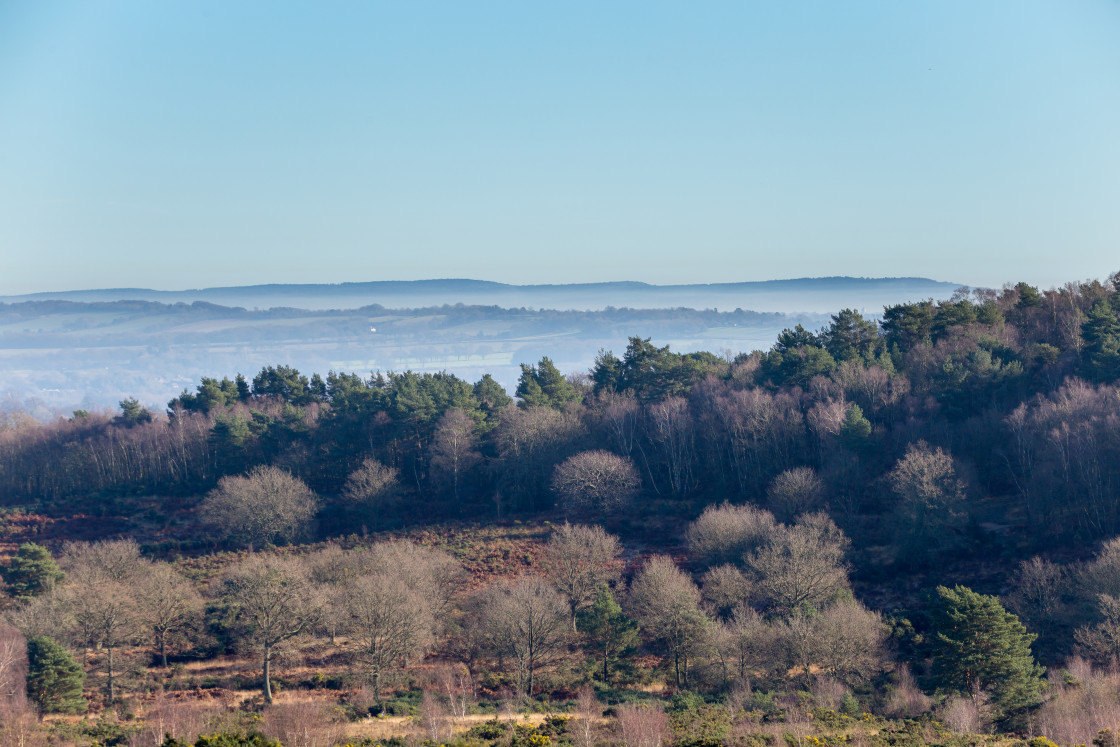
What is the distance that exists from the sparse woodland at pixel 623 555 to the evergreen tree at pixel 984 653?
0.10 metres

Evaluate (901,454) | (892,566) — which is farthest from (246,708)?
(901,454)

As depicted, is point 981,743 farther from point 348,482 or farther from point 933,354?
point 348,482

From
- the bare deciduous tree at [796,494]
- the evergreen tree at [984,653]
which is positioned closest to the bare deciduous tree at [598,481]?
the bare deciduous tree at [796,494]

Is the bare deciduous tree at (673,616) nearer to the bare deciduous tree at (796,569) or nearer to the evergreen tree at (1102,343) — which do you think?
the bare deciduous tree at (796,569)

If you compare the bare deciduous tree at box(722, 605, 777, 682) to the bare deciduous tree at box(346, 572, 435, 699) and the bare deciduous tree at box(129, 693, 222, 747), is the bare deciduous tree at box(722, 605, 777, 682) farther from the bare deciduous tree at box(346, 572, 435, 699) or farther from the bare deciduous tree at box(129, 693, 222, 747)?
the bare deciduous tree at box(129, 693, 222, 747)

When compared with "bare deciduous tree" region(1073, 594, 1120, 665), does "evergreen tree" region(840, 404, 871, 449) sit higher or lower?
higher

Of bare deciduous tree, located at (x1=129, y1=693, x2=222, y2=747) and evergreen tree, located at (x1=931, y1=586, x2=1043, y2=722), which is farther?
evergreen tree, located at (x1=931, y1=586, x2=1043, y2=722)

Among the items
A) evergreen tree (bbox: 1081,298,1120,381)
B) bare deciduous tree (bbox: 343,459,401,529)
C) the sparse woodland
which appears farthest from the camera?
bare deciduous tree (bbox: 343,459,401,529)

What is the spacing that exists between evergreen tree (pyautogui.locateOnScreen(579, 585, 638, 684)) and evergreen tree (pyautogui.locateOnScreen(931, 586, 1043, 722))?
1264 centimetres

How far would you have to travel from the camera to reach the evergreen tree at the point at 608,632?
36875mm

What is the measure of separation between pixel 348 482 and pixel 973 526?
47.5 meters

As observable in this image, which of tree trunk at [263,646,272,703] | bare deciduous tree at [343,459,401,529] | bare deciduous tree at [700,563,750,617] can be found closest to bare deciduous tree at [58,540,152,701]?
tree trunk at [263,646,272,703]

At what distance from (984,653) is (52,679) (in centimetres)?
3592

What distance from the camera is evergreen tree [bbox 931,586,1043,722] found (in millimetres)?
29078
